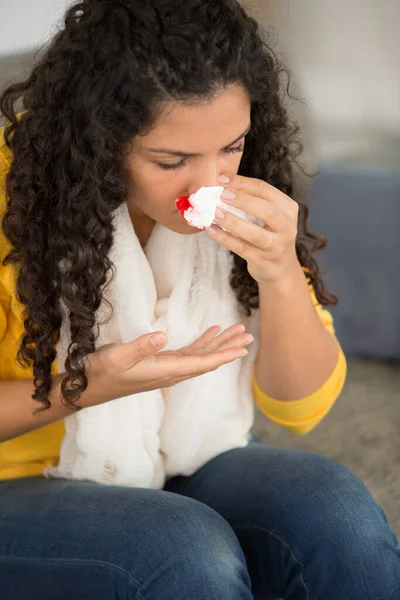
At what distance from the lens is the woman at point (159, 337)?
83cm

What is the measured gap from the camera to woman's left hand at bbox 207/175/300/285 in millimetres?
884

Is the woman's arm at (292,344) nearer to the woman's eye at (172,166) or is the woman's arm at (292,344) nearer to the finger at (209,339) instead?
the finger at (209,339)

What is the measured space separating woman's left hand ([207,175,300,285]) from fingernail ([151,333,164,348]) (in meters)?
0.15

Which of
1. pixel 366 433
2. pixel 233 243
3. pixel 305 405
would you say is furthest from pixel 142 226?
pixel 366 433

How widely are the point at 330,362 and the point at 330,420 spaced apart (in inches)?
27.1

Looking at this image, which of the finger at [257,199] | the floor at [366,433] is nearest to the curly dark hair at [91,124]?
the finger at [257,199]

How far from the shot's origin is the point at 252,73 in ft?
2.92

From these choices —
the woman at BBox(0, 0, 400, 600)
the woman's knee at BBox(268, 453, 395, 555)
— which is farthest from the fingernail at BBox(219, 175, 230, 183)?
the woman's knee at BBox(268, 453, 395, 555)

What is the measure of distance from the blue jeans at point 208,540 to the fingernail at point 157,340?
0.64 feet

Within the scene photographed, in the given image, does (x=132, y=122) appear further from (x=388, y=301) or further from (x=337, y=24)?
(x=337, y=24)

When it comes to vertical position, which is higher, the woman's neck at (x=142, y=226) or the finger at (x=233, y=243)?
the finger at (x=233, y=243)

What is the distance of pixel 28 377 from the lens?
1.01m

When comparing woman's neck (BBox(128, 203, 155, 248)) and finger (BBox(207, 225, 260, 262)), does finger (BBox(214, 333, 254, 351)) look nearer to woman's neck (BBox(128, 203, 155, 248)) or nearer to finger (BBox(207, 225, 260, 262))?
finger (BBox(207, 225, 260, 262))

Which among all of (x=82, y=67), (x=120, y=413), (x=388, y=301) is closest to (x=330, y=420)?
(x=388, y=301)
